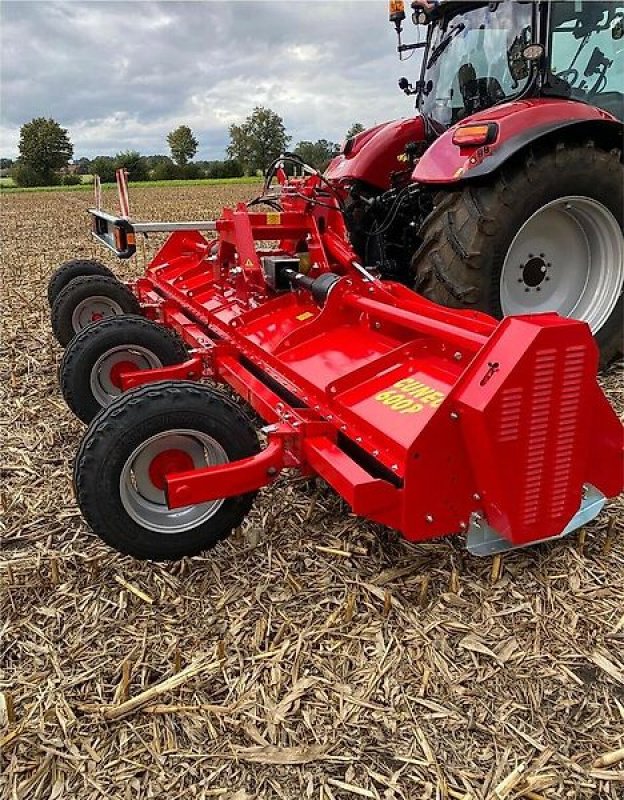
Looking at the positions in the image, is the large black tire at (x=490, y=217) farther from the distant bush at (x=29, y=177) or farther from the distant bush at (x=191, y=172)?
the distant bush at (x=29, y=177)

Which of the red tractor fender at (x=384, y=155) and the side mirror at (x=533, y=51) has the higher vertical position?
the side mirror at (x=533, y=51)

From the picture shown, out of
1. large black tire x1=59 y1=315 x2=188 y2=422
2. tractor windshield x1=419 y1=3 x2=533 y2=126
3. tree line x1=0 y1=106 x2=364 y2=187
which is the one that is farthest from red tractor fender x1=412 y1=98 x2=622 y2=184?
tree line x1=0 y1=106 x2=364 y2=187

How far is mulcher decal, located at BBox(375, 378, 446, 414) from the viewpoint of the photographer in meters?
2.31

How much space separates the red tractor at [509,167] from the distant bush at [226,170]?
3838cm

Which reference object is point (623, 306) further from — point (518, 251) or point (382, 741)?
point (382, 741)

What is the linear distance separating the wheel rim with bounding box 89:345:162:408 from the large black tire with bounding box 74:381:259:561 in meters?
1.19

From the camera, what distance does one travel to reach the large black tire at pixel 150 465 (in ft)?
7.24

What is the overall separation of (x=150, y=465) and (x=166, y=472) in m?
0.06

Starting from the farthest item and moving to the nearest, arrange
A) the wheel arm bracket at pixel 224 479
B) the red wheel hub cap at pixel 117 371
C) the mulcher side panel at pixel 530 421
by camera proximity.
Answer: the red wheel hub cap at pixel 117 371 < the wheel arm bracket at pixel 224 479 < the mulcher side panel at pixel 530 421

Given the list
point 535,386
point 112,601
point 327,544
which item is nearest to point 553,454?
point 535,386

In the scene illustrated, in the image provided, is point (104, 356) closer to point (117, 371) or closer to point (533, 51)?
point (117, 371)

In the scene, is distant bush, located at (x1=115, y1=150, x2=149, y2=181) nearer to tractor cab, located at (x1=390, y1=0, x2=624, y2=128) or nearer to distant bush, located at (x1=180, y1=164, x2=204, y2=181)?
distant bush, located at (x1=180, y1=164, x2=204, y2=181)

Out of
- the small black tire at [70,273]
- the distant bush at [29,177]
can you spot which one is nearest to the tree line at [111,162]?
the distant bush at [29,177]

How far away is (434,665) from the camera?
1.99 meters
